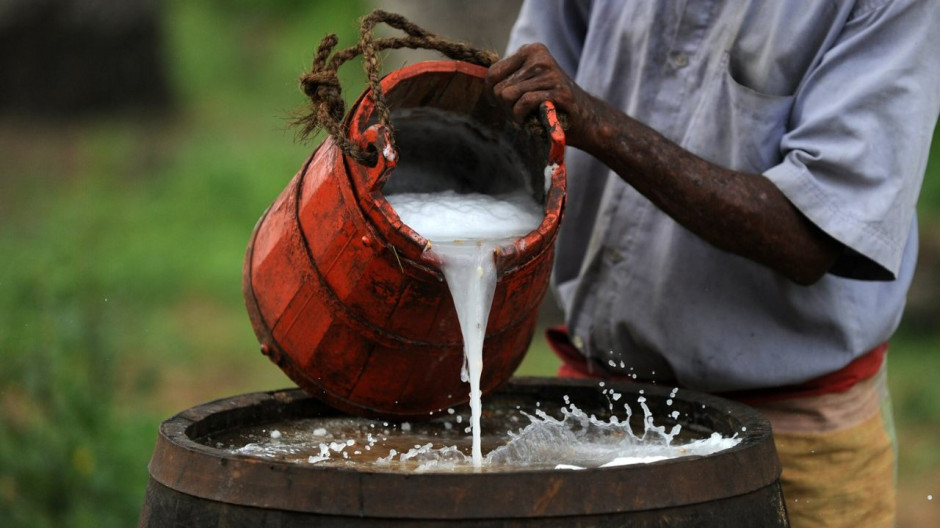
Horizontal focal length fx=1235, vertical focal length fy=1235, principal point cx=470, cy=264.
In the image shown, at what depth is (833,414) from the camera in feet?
7.72

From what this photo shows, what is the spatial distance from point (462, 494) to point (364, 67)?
0.66m

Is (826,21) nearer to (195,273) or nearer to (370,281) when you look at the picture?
(370,281)

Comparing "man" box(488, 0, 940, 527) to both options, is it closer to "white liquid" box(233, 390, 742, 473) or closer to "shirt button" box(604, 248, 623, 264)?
"shirt button" box(604, 248, 623, 264)

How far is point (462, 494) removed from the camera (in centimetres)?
154

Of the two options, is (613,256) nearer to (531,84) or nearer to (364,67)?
(531,84)

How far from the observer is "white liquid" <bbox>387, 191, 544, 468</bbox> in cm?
173

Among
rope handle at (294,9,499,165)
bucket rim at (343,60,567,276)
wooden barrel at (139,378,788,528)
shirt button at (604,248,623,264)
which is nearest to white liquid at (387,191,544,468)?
bucket rim at (343,60,567,276)

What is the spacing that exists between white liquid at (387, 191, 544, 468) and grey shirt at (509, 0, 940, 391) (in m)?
0.46

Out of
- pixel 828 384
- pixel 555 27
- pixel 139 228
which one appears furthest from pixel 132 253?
pixel 828 384

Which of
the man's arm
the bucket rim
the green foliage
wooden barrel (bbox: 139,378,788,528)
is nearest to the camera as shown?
wooden barrel (bbox: 139,378,788,528)

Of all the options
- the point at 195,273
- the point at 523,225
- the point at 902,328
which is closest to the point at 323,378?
the point at 523,225

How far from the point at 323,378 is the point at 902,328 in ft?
14.0

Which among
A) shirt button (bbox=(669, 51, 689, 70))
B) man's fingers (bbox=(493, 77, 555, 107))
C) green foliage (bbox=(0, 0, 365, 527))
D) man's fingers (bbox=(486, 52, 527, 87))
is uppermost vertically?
man's fingers (bbox=(486, 52, 527, 87))

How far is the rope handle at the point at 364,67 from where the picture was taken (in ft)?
5.81
